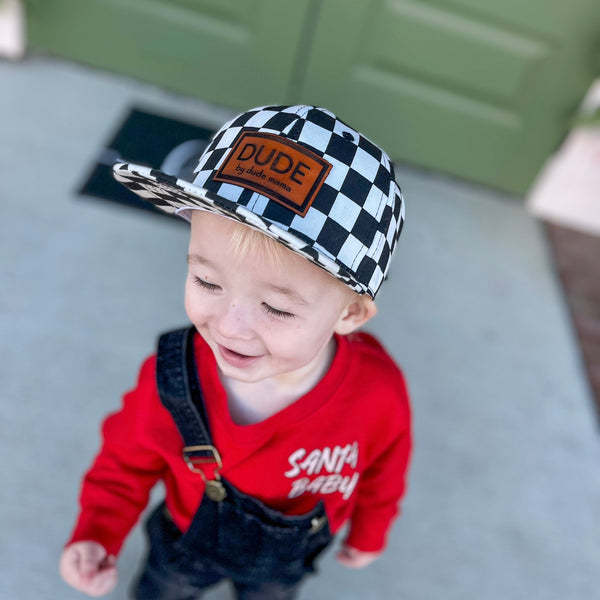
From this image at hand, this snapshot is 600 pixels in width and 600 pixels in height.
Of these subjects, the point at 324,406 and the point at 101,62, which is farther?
the point at 101,62

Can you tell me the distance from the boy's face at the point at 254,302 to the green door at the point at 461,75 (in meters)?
1.89

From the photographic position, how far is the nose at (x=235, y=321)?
0.71 meters

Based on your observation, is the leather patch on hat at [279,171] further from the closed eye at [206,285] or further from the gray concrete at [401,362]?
the gray concrete at [401,362]

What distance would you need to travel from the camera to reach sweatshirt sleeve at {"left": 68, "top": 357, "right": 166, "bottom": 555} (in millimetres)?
886

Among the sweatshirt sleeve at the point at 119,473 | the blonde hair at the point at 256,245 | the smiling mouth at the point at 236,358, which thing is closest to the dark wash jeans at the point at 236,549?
the sweatshirt sleeve at the point at 119,473

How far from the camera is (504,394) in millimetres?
1895

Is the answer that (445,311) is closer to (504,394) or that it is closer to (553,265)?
(504,394)

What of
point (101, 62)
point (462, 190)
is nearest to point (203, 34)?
point (101, 62)

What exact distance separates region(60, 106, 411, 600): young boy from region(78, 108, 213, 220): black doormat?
1156mm

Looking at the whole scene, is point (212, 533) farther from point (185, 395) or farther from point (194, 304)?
point (194, 304)

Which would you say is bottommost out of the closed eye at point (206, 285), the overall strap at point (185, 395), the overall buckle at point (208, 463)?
the overall buckle at point (208, 463)

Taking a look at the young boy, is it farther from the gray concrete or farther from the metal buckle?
the gray concrete

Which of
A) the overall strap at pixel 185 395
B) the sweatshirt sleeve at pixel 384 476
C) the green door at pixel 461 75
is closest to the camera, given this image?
the overall strap at pixel 185 395

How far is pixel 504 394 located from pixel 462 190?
107 cm
